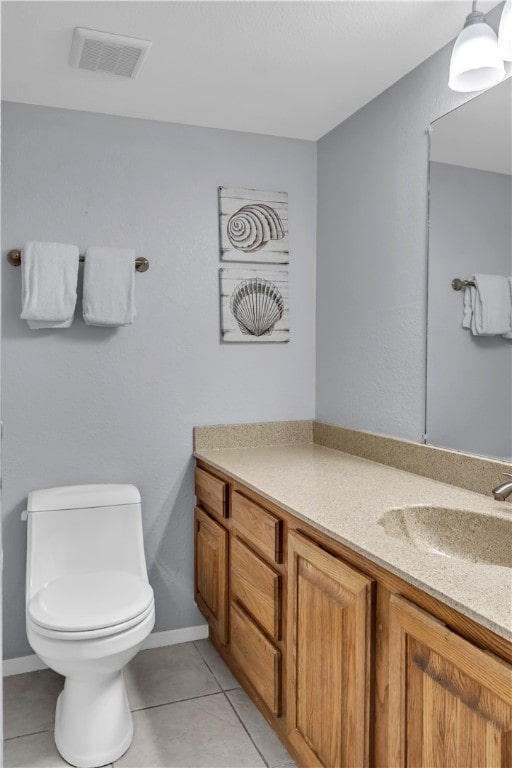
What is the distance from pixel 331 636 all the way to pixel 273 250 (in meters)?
1.81

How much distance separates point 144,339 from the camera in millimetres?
2590

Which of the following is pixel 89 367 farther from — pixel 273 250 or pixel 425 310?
pixel 425 310

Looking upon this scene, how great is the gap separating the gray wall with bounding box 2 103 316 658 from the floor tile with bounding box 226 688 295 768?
0.55 metres

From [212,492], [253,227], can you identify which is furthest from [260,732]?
[253,227]

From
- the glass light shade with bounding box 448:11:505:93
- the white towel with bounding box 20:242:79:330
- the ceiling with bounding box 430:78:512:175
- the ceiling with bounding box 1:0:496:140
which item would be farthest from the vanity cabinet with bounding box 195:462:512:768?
the ceiling with bounding box 1:0:496:140

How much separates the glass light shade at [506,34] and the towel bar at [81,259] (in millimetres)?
1528

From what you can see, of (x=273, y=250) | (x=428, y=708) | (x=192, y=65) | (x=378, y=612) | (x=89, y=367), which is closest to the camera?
(x=428, y=708)

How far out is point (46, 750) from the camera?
6.46ft

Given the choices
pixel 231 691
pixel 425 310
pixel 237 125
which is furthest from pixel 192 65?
pixel 231 691

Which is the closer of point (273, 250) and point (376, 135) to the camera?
point (376, 135)

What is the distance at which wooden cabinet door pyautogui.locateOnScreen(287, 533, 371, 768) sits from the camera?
133 centimetres

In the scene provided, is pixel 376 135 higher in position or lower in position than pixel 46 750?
higher

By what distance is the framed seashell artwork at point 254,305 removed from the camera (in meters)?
2.70

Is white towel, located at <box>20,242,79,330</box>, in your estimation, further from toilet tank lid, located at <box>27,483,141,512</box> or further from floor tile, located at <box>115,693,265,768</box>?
floor tile, located at <box>115,693,265,768</box>
